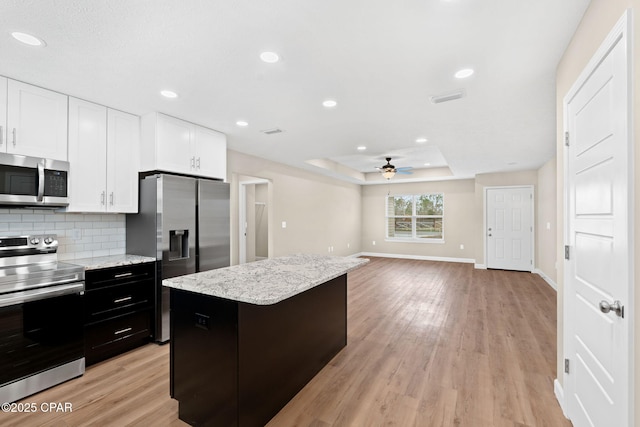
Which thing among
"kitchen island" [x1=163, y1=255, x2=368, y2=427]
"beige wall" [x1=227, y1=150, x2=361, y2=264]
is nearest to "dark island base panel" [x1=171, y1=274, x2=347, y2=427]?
"kitchen island" [x1=163, y1=255, x2=368, y2=427]

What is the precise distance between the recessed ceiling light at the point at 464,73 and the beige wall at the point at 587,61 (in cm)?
59

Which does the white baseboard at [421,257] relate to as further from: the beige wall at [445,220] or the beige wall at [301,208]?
the beige wall at [301,208]

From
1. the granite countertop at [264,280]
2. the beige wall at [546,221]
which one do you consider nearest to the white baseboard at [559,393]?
the granite countertop at [264,280]

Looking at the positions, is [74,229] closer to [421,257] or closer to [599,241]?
[599,241]

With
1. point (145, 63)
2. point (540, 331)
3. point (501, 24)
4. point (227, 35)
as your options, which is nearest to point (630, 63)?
point (501, 24)

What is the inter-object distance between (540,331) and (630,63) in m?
3.30

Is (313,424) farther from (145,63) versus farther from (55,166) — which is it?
(55,166)

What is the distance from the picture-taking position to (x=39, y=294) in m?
2.30

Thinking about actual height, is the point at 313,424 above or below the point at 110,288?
below

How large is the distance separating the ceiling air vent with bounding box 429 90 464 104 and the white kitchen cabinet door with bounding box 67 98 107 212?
3.32 m

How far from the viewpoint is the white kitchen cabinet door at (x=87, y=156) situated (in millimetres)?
2816

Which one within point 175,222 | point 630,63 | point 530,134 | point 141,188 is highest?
point 530,134

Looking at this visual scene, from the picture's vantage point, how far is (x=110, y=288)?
9.21 ft

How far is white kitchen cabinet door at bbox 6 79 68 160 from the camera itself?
2.44 metres
